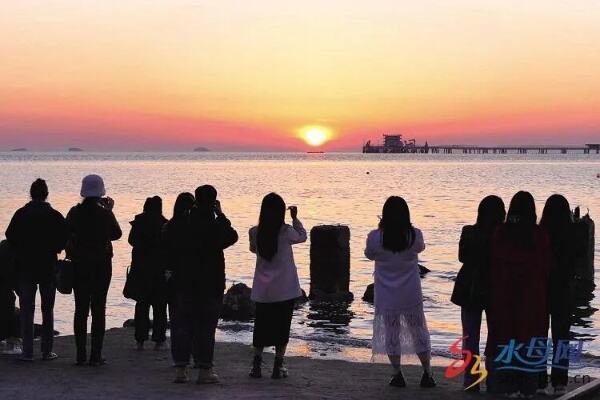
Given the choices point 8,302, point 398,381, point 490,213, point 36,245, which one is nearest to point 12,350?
point 8,302

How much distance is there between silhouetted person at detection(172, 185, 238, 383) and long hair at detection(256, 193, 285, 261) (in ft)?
1.29

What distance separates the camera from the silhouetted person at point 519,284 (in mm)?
8836

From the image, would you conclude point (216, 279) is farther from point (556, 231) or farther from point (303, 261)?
point (303, 261)

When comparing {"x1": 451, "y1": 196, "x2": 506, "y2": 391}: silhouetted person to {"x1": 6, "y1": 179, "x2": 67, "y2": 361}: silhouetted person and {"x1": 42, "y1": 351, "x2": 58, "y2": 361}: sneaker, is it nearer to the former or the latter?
{"x1": 6, "y1": 179, "x2": 67, "y2": 361}: silhouetted person

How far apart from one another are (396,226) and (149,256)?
11.6 feet

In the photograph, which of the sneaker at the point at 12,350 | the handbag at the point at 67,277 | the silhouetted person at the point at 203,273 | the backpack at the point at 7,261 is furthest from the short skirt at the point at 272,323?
the sneaker at the point at 12,350

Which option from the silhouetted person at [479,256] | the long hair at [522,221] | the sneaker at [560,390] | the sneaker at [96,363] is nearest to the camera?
the long hair at [522,221]

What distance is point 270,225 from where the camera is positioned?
9.74m

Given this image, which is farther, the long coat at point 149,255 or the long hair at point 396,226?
the long coat at point 149,255

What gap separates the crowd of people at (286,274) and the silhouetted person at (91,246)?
0.01 metres

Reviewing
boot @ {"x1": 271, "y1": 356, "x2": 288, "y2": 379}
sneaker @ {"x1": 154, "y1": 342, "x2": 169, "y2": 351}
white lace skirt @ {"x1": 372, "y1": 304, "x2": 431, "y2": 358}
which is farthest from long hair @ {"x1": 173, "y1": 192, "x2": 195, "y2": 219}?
sneaker @ {"x1": 154, "y1": 342, "x2": 169, "y2": 351}

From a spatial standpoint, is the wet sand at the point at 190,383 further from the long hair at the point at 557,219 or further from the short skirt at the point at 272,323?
the long hair at the point at 557,219

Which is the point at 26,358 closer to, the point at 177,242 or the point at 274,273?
the point at 177,242

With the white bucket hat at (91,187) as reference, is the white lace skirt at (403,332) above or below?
below
